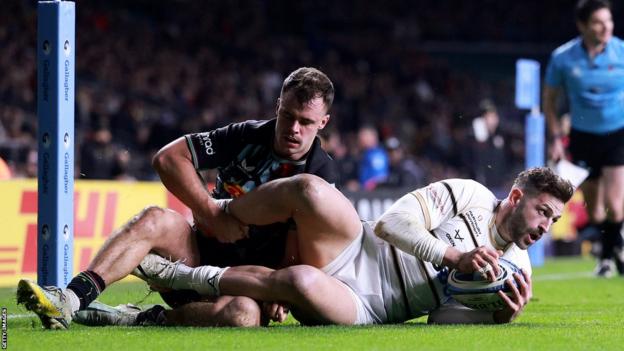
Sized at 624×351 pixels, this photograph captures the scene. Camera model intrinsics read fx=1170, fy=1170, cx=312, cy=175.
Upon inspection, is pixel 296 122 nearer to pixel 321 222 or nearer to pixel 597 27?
pixel 321 222

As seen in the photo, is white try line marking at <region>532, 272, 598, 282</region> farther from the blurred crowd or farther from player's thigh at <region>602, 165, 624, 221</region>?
the blurred crowd

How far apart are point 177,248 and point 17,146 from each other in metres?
9.14

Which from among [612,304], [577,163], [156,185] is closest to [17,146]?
[156,185]

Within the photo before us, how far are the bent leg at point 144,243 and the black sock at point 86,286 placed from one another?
0.04 meters

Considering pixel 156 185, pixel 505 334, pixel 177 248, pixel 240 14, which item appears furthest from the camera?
pixel 240 14

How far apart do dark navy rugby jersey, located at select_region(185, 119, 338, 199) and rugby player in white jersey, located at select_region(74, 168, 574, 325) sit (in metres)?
0.35

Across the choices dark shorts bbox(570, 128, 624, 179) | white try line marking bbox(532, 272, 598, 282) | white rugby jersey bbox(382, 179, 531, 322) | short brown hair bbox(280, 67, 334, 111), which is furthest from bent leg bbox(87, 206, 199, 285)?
white try line marking bbox(532, 272, 598, 282)

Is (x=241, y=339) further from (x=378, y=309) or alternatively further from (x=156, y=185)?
(x=156, y=185)

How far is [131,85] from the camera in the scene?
1978 centimetres

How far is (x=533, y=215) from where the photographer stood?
5.55 meters

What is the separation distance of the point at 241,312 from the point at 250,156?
0.83 metres

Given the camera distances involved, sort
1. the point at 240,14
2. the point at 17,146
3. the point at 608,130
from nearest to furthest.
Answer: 1. the point at 608,130
2. the point at 17,146
3. the point at 240,14

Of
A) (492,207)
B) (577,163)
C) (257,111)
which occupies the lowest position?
(257,111)

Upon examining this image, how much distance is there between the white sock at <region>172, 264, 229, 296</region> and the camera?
18.2 feet
